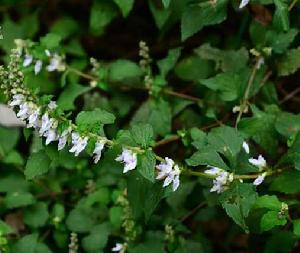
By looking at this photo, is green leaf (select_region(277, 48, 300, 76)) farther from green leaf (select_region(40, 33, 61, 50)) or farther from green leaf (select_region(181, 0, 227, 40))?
green leaf (select_region(40, 33, 61, 50))

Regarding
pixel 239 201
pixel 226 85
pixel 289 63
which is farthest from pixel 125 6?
pixel 239 201

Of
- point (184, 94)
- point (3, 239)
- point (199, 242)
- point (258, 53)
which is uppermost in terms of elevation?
point (258, 53)

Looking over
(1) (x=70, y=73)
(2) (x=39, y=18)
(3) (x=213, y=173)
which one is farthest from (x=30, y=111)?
(2) (x=39, y=18)

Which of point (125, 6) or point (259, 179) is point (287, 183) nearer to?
point (259, 179)

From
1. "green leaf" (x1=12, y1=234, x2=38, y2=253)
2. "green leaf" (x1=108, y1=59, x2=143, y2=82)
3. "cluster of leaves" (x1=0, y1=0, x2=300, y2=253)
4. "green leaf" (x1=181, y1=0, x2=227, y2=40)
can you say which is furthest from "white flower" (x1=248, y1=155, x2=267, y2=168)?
"green leaf" (x1=12, y1=234, x2=38, y2=253)

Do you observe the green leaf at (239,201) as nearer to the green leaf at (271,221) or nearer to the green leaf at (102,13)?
the green leaf at (271,221)

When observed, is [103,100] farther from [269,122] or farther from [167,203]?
[269,122]

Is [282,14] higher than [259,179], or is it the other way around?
[282,14]
